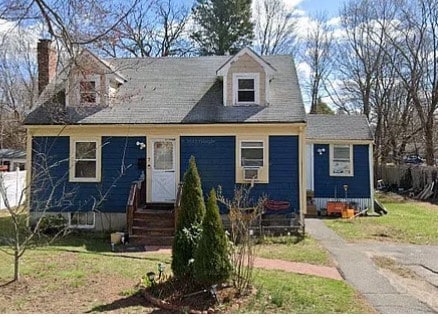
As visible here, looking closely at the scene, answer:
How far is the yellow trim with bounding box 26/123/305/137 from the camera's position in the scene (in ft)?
47.6

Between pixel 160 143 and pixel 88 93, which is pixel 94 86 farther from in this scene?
pixel 160 143

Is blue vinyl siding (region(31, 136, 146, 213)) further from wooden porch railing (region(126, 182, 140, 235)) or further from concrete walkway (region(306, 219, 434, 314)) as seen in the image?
concrete walkway (region(306, 219, 434, 314))

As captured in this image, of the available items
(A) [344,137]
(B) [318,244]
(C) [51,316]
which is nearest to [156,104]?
(B) [318,244]

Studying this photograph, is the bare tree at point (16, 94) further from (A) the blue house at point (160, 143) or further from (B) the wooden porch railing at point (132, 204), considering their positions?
(B) the wooden porch railing at point (132, 204)

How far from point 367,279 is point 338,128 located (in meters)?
12.5

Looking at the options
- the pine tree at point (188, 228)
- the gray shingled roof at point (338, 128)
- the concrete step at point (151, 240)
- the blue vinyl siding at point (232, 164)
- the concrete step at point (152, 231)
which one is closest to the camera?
the pine tree at point (188, 228)

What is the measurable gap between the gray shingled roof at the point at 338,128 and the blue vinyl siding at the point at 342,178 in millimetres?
465

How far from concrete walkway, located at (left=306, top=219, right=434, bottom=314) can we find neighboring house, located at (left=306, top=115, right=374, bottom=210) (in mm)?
5427

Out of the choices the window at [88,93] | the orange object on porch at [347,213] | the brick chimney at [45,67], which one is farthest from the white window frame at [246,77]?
the brick chimney at [45,67]

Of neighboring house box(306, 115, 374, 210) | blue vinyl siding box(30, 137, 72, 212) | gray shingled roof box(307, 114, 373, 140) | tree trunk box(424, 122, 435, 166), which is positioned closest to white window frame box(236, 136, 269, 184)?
neighboring house box(306, 115, 374, 210)

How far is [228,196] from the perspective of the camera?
1471cm

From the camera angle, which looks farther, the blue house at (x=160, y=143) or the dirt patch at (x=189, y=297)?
the blue house at (x=160, y=143)

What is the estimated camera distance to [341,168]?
1969 cm

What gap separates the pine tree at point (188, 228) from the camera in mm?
7371
